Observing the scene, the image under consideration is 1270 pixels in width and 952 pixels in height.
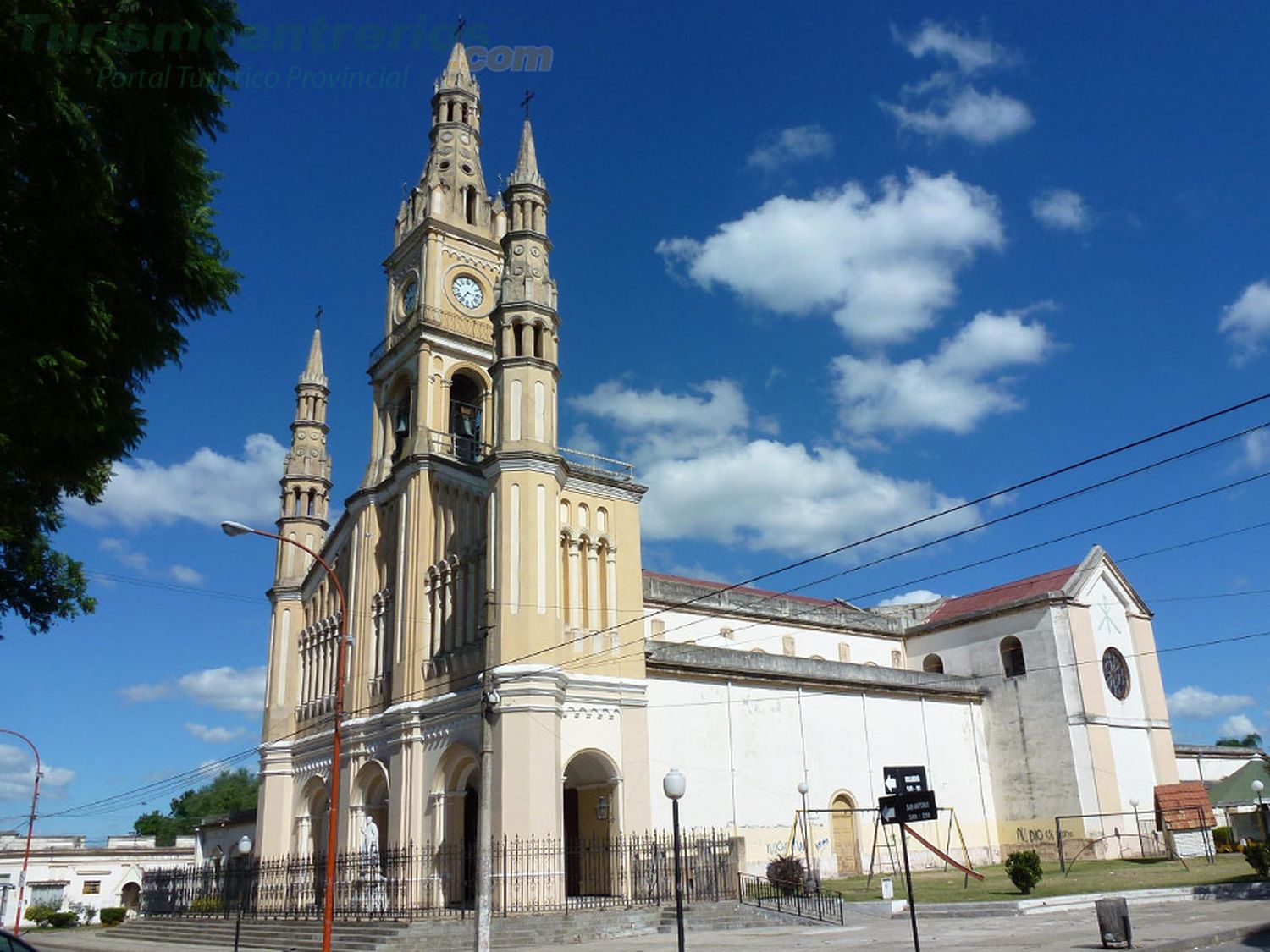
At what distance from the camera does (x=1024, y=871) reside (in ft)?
85.7

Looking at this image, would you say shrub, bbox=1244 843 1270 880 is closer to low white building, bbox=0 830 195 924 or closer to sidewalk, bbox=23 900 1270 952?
sidewalk, bbox=23 900 1270 952

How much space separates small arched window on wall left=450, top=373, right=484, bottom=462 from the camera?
3753 cm

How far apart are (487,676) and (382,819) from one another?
17.6 meters

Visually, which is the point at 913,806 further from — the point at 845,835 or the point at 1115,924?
the point at 845,835

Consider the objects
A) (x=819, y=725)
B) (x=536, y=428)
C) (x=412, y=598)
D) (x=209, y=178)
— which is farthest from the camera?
(x=819, y=725)

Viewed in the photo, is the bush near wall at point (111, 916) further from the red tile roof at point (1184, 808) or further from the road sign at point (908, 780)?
the red tile roof at point (1184, 808)

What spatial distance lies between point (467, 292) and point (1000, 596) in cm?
2814

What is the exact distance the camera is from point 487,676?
19.1 meters

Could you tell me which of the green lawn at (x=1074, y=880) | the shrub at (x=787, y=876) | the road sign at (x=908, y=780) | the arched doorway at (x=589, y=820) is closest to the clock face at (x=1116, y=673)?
the green lawn at (x=1074, y=880)

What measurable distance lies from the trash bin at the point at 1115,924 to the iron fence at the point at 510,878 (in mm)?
12052

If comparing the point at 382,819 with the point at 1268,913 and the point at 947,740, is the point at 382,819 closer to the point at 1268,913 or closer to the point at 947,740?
the point at 947,740

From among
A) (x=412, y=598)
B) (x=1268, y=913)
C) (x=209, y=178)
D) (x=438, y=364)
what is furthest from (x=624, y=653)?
(x=209, y=178)

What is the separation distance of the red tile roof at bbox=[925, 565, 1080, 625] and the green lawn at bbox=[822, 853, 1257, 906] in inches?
448

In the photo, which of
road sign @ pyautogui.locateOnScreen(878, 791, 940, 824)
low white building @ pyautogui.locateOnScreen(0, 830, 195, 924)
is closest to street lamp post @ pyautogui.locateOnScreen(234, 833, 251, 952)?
road sign @ pyautogui.locateOnScreen(878, 791, 940, 824)
